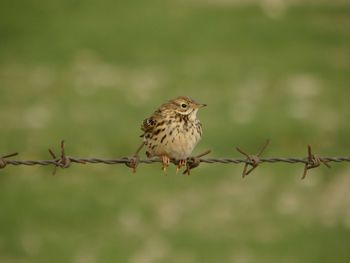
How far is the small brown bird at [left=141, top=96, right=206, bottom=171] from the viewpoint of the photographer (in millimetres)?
9547

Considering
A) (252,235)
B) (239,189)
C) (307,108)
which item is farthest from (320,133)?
(252,235)

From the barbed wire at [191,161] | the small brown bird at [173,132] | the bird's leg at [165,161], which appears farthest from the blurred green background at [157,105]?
the barbed wire at [191,161]

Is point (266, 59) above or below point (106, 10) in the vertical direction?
below

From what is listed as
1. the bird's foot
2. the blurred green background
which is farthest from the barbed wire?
the blurred green background

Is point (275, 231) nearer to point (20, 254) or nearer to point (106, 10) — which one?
point (20, 254)

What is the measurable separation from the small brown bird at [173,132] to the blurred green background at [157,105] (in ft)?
17.9

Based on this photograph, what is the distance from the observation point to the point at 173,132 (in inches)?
382

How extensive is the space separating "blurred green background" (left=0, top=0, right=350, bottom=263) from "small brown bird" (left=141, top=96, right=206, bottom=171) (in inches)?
215

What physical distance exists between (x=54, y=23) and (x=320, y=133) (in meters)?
10.3

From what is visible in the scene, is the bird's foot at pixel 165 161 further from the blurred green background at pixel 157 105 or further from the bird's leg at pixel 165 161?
the blurred green background at pixel 157 105

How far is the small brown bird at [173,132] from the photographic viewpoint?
9547 mm

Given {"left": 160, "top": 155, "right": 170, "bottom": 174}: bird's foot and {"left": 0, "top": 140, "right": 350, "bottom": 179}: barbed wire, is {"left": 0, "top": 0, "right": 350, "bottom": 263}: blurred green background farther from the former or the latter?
{"left": 0, "top": 140, "right": 350, "bottom": 179}: barbed wire

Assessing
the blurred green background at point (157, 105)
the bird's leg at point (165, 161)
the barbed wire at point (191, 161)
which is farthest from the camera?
the blurred green background at point (157, 105)

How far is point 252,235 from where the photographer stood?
16.0 meters
